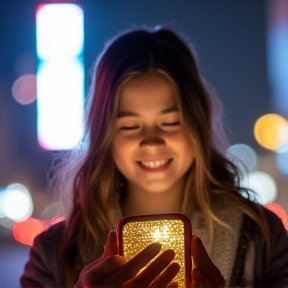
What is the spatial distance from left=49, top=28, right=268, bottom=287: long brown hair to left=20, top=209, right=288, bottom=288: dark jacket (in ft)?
0.08

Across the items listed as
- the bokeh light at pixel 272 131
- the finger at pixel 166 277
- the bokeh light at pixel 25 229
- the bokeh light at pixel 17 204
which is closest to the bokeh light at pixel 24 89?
the bokeh light at pixel 17 204

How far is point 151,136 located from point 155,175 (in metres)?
0.09

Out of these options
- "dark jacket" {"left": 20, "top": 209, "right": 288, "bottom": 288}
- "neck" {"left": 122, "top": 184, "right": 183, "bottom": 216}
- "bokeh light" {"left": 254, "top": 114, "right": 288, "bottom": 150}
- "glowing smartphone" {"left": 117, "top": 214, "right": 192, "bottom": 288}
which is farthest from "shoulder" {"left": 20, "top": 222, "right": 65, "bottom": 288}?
"bokeh light" {"left": 254, "top": 114, "right": 288, "bottom": 150}

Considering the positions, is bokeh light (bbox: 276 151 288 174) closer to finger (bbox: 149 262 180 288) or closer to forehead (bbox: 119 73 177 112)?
forehead (bbox: 119 73 177 112)

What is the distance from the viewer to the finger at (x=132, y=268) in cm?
94

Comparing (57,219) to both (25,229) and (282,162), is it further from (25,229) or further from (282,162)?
(282,162)

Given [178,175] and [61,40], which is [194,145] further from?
[61,40]

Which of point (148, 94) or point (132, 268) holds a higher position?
point (148, 94)

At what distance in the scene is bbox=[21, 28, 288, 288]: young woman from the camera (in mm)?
1523

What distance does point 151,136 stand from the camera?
1.50 meters

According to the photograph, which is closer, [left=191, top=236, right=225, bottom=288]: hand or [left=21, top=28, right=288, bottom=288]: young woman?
[left=191, top=236, right=225, bottom=288]: hand

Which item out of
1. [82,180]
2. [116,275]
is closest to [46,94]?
[82,180]

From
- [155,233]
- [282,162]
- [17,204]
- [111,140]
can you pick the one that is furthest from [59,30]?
[155,233]

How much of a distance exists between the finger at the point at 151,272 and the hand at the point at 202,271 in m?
0.06
